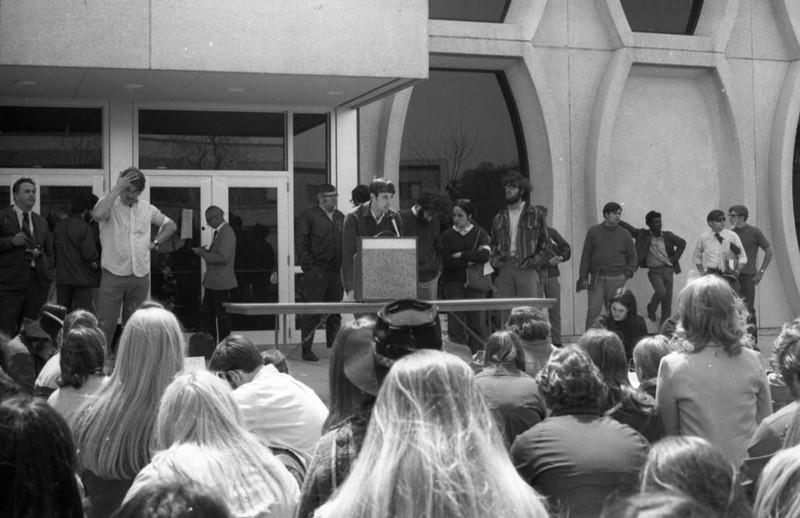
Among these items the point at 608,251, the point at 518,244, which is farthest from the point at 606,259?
the point at 518,244

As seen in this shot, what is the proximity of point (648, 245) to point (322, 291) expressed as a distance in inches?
217

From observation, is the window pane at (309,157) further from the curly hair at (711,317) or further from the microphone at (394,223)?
the curly hair at (711,317)

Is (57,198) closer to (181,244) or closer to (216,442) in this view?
(181,244)

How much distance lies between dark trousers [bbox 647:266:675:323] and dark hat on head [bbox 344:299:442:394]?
519 inches

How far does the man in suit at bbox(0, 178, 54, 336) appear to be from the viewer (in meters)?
11.4

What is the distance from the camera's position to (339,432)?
330 centimetres

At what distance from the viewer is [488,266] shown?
1312 centimetres

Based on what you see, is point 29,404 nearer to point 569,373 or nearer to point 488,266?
point 569,373

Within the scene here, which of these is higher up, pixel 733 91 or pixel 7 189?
pixel 733 91

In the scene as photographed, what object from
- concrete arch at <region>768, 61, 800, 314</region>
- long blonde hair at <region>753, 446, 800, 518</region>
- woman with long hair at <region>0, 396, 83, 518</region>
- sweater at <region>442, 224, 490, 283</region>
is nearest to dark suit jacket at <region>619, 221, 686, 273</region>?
concrete arch at <region>768, 61, 800, 314</region>

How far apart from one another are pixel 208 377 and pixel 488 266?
9.54m

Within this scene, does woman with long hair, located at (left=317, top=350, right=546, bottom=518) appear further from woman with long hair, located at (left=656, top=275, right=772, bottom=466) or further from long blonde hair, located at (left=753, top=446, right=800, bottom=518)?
woman with long hair, located at (left=656, top=275, right=772, bottom=466)

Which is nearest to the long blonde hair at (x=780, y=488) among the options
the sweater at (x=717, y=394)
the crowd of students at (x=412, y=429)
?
the crowd of students at (x=412, y=429)

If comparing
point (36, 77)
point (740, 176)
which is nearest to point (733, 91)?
point (740, 176)
